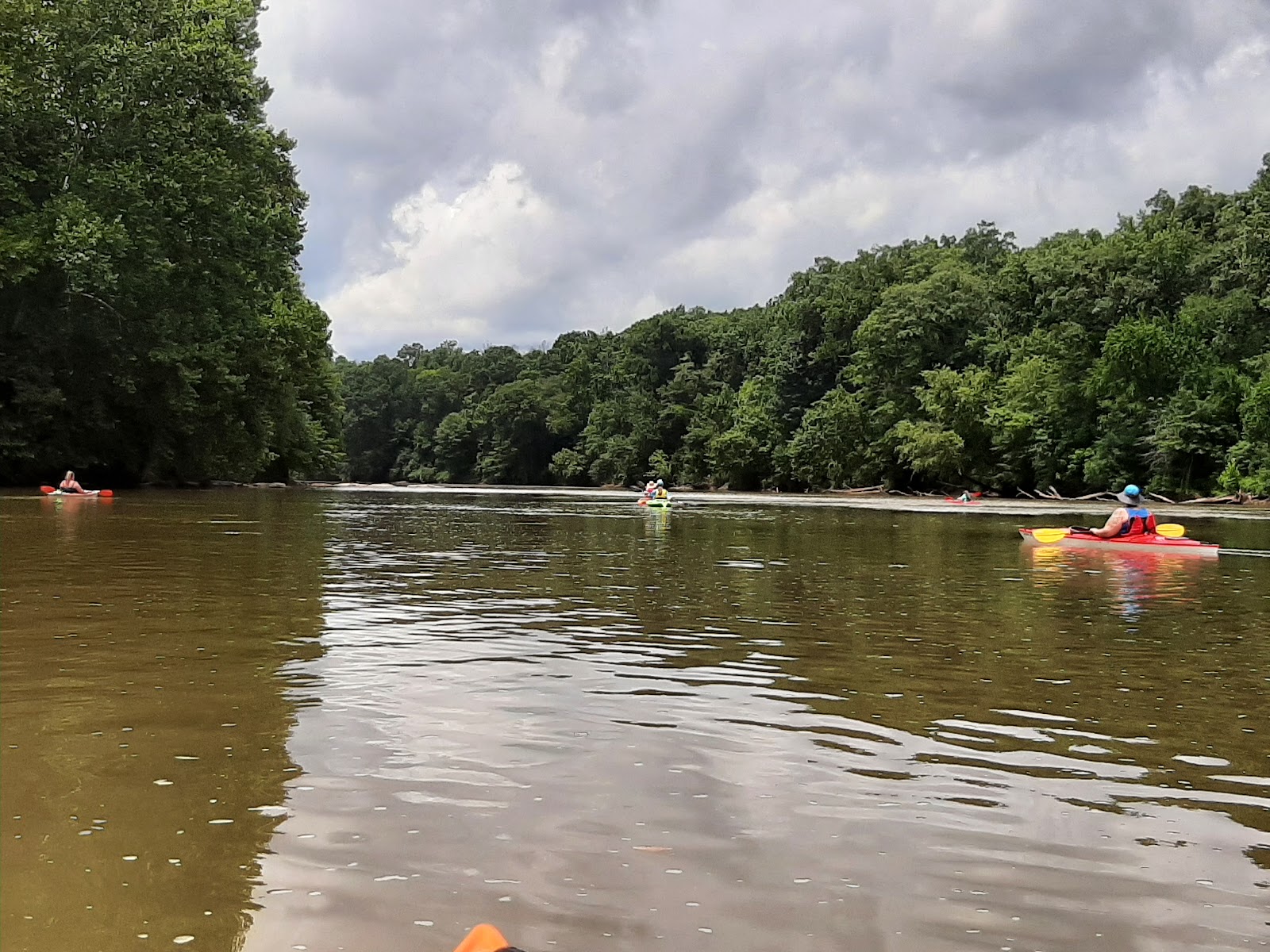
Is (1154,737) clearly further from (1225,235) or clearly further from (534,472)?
(534,472)

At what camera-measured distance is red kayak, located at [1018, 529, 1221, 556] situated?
19.2m

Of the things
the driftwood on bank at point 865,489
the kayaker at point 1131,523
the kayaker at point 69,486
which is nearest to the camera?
the kayaker at point 1131,523

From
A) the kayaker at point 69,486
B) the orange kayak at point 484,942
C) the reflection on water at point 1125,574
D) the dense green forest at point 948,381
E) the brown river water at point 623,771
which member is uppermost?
the dense green forest at point 948,381

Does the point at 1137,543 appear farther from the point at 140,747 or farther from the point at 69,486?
the point at 69,486

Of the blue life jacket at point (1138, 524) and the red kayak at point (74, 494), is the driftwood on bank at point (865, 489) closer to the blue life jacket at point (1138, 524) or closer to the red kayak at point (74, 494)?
the red kayak at point (74, 494)

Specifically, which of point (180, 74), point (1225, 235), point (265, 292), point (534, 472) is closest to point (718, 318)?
point (534, 472)

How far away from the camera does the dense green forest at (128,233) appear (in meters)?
36.5

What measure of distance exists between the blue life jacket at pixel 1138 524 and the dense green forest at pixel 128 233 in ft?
102

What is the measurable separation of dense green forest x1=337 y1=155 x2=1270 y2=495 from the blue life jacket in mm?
32771

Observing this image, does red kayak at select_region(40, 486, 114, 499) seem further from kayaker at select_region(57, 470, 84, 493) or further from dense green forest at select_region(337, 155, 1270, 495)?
dense green forest at select_region(337, 155, 1270, 495)

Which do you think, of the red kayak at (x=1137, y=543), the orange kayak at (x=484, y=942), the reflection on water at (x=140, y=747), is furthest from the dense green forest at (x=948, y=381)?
the orange kayak at (x=484, y=942)

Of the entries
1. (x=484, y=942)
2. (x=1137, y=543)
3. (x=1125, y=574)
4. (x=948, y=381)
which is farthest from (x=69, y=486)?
(x=948, y=381)

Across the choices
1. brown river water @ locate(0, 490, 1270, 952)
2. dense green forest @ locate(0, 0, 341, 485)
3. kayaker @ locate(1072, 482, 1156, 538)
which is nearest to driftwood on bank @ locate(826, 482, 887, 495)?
dense green forest @ locate(0, 0, 341, 485)

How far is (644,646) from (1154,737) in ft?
13.0
